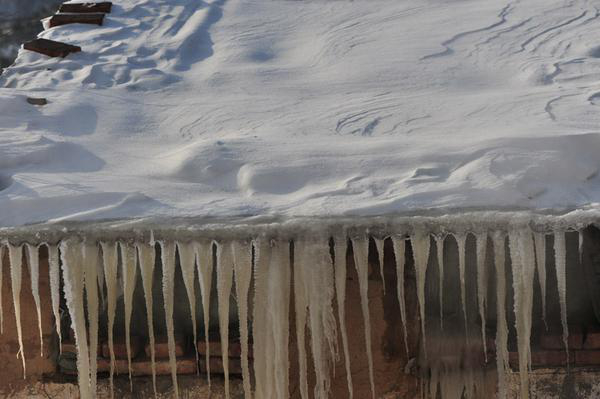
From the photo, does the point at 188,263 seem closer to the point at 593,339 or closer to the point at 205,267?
the point at 205,267

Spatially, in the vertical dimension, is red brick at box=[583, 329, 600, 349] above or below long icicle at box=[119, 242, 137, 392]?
below

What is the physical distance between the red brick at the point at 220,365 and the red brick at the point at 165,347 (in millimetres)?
97

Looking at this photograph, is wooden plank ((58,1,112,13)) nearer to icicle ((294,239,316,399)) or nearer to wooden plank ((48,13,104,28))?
wooden plank ((48,13,104,28))

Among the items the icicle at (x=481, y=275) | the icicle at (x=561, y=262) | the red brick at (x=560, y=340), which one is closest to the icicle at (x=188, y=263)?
the icicle at (x=481, y=275)

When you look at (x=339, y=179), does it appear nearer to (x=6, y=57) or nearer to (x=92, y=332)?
(x=92, y=332)

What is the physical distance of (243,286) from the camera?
10.6 ft

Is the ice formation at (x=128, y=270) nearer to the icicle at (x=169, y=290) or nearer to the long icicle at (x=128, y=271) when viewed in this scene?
the long icicle at (x=128, y=271)

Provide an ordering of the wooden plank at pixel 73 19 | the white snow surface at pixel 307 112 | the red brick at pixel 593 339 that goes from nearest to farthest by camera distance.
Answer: the white snow surface at pixel 307 112
the red brick at pixel 593 339
the wooden plank at pixel 73 19

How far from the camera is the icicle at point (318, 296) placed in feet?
10.3

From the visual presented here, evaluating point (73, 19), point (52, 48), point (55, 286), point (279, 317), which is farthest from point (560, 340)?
point (73, 19)

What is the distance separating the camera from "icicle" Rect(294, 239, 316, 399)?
125 inches

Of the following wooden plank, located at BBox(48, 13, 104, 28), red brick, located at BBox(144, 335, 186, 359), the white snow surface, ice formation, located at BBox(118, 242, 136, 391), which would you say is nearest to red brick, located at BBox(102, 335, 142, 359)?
red brick, located at BBox(144, 335, 186, 359)

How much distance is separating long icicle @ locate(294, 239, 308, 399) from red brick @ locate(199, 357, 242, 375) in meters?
0.29

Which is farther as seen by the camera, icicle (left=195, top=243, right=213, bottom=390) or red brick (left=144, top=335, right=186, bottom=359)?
red brick (left=144, top=335, right=186, bottom=359)
